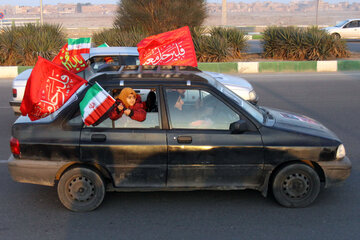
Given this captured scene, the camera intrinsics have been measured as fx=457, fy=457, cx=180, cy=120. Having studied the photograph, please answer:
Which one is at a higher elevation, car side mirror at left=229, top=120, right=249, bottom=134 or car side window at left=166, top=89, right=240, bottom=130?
car side window at left=166, top=89, right=240, bottom=130

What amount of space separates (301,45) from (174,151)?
1569cm

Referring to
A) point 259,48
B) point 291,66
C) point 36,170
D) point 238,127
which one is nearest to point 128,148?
point 36,170

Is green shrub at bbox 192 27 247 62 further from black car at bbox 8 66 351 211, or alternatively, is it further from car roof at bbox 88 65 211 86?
black car at bbox 8 66 351 211

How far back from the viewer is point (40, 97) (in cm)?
497

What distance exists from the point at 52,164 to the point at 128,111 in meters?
0.99

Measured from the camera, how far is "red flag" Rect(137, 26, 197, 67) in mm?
→ 6918

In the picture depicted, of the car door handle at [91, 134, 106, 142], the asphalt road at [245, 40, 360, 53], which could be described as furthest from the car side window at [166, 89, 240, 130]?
the asphalt road at [245, 40, 360, 53]

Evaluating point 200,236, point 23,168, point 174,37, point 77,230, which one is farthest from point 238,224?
point 174,37

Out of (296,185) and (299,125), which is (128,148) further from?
(299,125)

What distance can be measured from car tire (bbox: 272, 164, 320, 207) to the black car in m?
0.01

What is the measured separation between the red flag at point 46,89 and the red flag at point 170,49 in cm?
207

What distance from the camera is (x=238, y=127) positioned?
4855mm

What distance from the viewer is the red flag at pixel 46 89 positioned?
496 cm

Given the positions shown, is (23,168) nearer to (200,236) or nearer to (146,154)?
(146,154)
